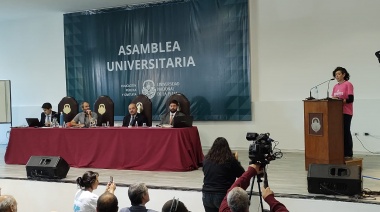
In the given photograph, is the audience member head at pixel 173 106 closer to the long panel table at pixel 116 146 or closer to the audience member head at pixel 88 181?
the long panel table at pixel 116 146

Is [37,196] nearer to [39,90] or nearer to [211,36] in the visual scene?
[211,36]

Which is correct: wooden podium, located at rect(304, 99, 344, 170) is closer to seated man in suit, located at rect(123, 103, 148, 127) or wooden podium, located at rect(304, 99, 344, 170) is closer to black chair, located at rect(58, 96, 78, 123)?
seated man in suit, located at rect(123, 103, 148, 127)

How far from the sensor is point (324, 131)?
14.7ft

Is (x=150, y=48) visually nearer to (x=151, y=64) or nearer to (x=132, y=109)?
(x=151, y=64)

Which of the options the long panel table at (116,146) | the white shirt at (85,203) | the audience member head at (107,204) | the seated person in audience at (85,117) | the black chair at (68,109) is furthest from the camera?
the black chair at (68,109)

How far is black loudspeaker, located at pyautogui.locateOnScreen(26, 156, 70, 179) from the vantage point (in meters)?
4.95

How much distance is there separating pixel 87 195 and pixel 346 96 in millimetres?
3206

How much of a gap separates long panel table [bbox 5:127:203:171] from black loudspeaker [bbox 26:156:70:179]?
0.65 m

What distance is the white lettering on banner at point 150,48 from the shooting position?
25.5 feet

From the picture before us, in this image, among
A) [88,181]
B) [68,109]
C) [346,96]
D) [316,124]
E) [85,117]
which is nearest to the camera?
[88,181]

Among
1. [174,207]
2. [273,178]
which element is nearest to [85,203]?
[174,207]

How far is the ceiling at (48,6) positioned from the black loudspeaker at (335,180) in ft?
16.9

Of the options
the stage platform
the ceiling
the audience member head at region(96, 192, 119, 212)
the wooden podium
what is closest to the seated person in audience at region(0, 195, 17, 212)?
the audience member head at region(96, 192, 119, 212)

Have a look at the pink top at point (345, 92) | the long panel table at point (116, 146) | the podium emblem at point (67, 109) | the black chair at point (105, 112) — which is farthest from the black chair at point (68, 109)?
the pink top at point (345, 92)
